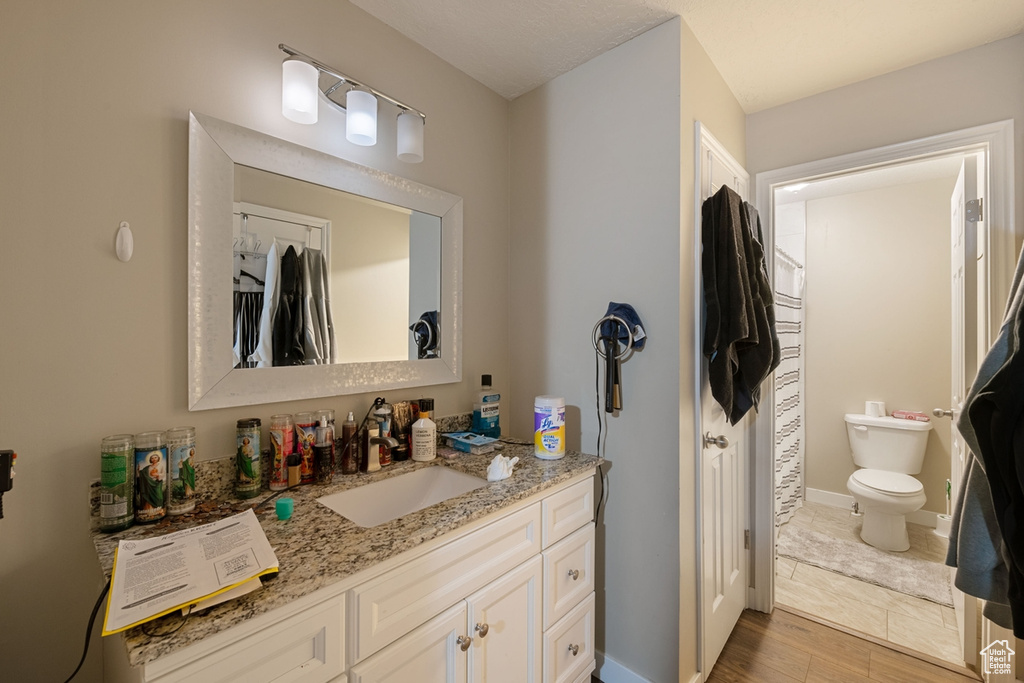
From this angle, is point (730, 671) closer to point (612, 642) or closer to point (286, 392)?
point (612, 642)

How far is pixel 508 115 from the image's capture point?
1986mm

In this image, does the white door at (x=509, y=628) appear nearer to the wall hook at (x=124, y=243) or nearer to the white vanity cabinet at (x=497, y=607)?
the white vanity cabinet at (x=497, y=607)

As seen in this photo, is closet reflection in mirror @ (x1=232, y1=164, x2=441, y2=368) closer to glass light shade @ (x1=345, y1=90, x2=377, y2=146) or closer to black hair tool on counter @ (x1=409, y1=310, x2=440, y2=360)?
black hair tool on counter @ (x1=409, y1=310, x2=440, y2=360)

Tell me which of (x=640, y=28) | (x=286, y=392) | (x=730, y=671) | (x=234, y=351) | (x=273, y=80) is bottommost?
(x=730, y=671)

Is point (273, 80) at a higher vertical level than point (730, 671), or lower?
higher

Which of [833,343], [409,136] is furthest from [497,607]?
[833,343]

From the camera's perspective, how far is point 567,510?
1391 millimetres

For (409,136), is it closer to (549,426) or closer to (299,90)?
(299,90)

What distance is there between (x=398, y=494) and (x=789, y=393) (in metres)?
2.87

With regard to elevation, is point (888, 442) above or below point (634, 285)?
below

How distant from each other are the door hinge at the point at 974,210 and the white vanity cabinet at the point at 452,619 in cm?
181

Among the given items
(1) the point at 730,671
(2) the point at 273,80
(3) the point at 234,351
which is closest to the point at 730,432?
(1) the point at 730,671

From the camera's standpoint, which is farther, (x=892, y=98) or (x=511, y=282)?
(x=511, y=282)

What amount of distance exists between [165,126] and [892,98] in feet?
8.44
